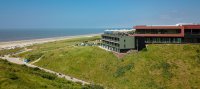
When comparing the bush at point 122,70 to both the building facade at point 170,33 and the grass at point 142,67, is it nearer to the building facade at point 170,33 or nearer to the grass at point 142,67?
the grass at point 142,67

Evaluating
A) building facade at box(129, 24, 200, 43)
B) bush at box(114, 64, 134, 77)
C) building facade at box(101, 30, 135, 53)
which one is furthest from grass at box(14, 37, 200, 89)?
building facade at box(101, 30, 135, 53)

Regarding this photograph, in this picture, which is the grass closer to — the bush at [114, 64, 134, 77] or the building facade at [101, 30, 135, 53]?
the bush at [114, 64, 134, 77]

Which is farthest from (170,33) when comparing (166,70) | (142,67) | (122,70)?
(122,70)

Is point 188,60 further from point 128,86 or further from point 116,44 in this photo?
point 116,44

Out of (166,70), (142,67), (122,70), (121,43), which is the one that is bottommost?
(122,70)

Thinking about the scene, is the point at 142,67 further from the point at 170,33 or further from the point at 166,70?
the point at 170,33

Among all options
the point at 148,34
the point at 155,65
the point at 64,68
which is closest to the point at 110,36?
the point at 148,34

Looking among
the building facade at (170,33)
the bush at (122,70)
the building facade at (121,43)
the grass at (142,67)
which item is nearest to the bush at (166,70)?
the grass at (142,67)
